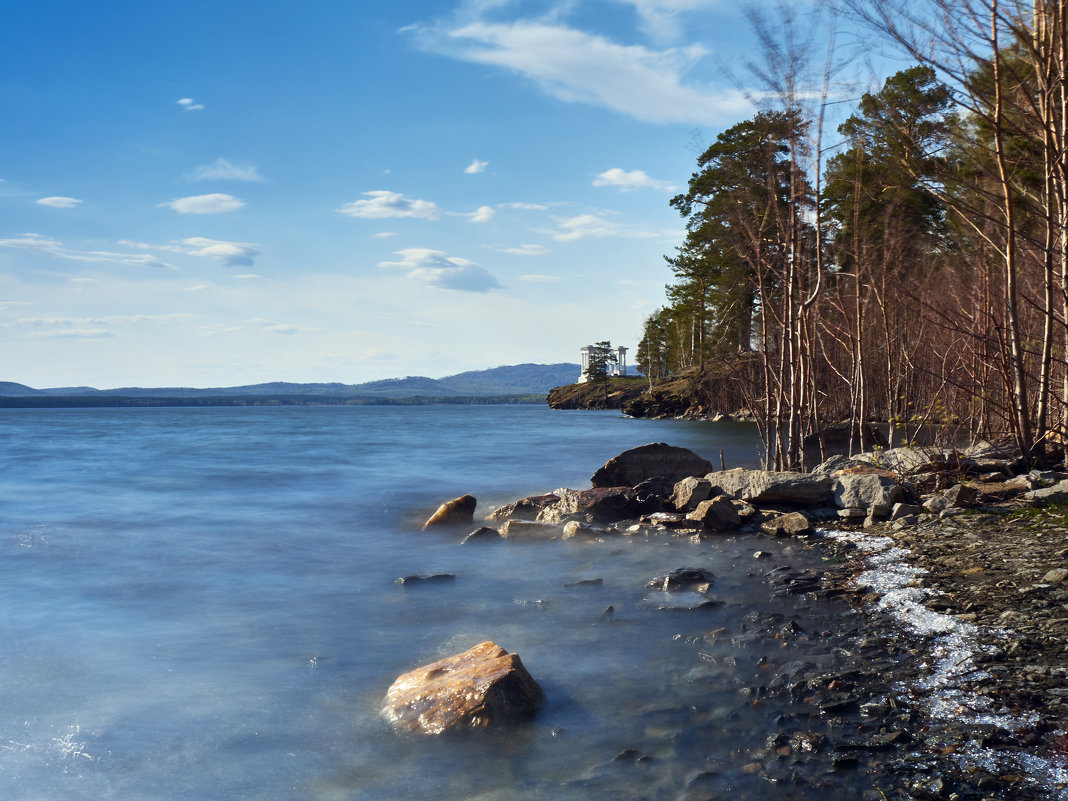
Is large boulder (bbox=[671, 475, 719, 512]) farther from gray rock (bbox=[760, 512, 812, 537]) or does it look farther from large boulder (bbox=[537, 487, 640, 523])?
Answer: gray rock (bbox=[760, 512, 812, 537])

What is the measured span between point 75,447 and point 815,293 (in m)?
42.0

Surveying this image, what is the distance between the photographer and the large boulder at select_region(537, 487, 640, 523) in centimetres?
1275

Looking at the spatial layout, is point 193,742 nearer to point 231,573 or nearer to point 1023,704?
point 1023,704

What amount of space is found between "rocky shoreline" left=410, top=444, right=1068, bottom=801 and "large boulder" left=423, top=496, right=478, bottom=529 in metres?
1.47

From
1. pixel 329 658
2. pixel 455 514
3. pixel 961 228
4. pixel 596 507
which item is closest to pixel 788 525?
pixel 596 507

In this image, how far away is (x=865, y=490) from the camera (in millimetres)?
10828

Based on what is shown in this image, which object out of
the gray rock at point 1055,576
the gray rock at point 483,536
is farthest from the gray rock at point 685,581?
the gray rock at point 483,536

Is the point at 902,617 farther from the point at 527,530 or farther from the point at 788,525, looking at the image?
the point at 527,530

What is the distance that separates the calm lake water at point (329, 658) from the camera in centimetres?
473

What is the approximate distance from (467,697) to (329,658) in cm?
233

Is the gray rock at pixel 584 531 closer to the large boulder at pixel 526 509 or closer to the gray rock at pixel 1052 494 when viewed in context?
the large boulder at pixel 526 509

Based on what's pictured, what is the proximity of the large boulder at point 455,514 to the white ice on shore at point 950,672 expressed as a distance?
7.62 metres

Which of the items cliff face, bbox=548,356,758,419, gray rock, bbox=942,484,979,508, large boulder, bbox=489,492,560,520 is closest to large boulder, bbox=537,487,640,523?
large boulder, bbox=489,492,560,520

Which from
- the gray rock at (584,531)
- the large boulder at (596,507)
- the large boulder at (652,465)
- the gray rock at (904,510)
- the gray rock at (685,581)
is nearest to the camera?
the gray rock at (685,581)
